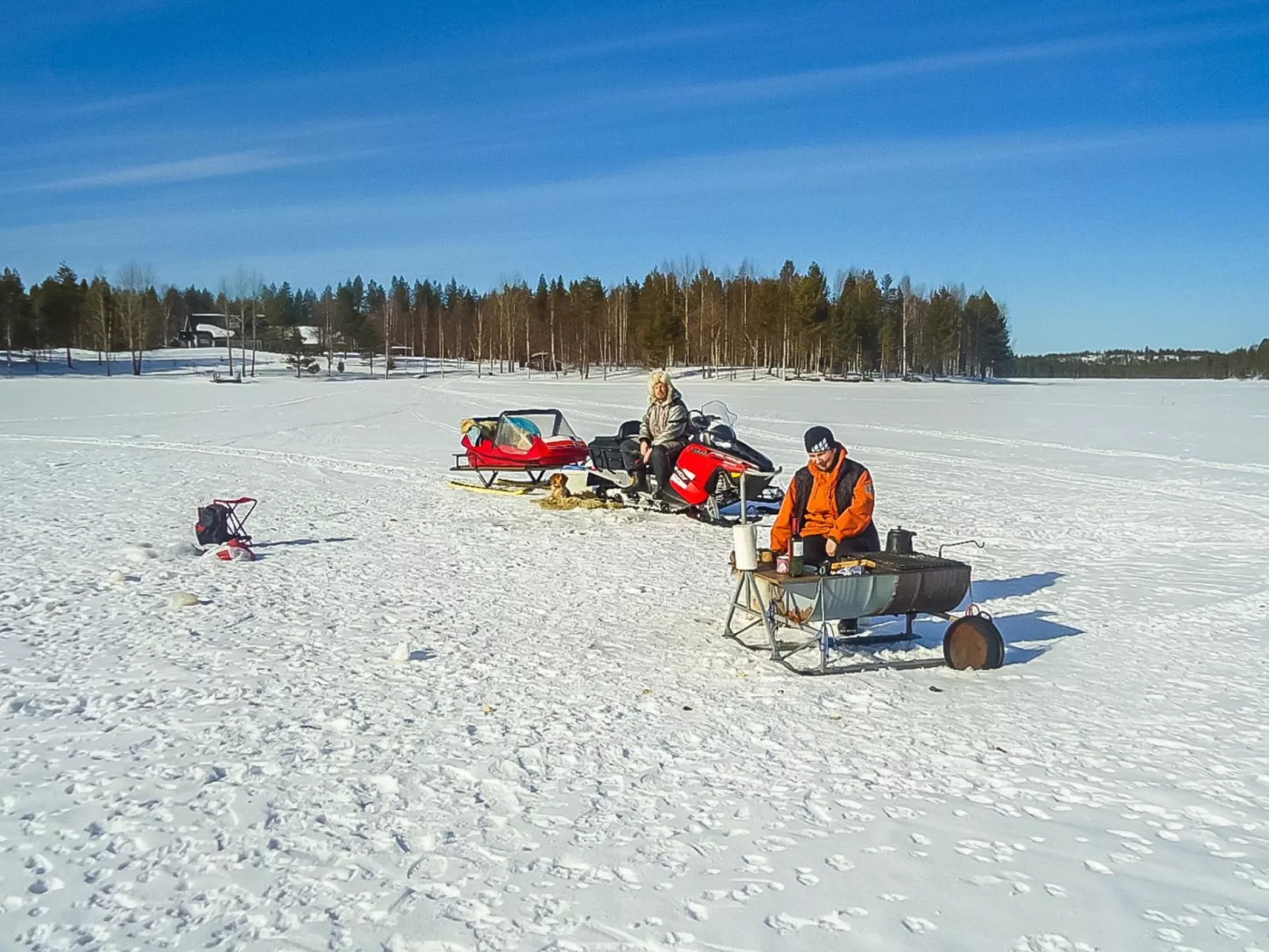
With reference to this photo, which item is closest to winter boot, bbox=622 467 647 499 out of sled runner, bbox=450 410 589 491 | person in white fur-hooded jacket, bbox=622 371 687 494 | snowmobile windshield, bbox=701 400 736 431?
person in white fur-hooded jacket, bbox=622 371 687 494

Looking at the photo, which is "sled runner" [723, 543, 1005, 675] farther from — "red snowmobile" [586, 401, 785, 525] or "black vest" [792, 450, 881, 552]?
"red snowmobile" [586, 401, 785, 525]

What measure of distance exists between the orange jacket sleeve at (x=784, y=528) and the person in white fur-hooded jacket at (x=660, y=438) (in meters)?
4.94

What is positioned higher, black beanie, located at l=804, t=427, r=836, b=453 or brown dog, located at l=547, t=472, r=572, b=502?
→ black beanie, located at l=804, t=427, r=836, b=453

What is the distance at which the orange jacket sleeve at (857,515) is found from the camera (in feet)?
23.5

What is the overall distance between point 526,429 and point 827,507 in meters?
8.33

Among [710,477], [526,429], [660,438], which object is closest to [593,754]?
[710,477]

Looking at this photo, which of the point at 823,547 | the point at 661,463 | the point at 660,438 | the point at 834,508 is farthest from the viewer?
the point at 660,438

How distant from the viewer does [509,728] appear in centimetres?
533

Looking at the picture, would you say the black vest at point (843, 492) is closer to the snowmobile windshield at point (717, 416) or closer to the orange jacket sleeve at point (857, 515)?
the orange jacket sleeve at point (857, 515)

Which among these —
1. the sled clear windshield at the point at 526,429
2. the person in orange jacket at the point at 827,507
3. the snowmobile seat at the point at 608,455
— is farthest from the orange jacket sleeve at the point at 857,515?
the sled clear windshield at the point at 526,429

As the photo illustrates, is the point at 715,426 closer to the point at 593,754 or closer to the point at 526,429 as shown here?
the point at 526,429

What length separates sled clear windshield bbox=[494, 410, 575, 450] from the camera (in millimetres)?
14906

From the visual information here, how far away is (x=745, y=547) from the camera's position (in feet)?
21.9

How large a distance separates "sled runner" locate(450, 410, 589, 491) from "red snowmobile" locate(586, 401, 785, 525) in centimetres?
185
